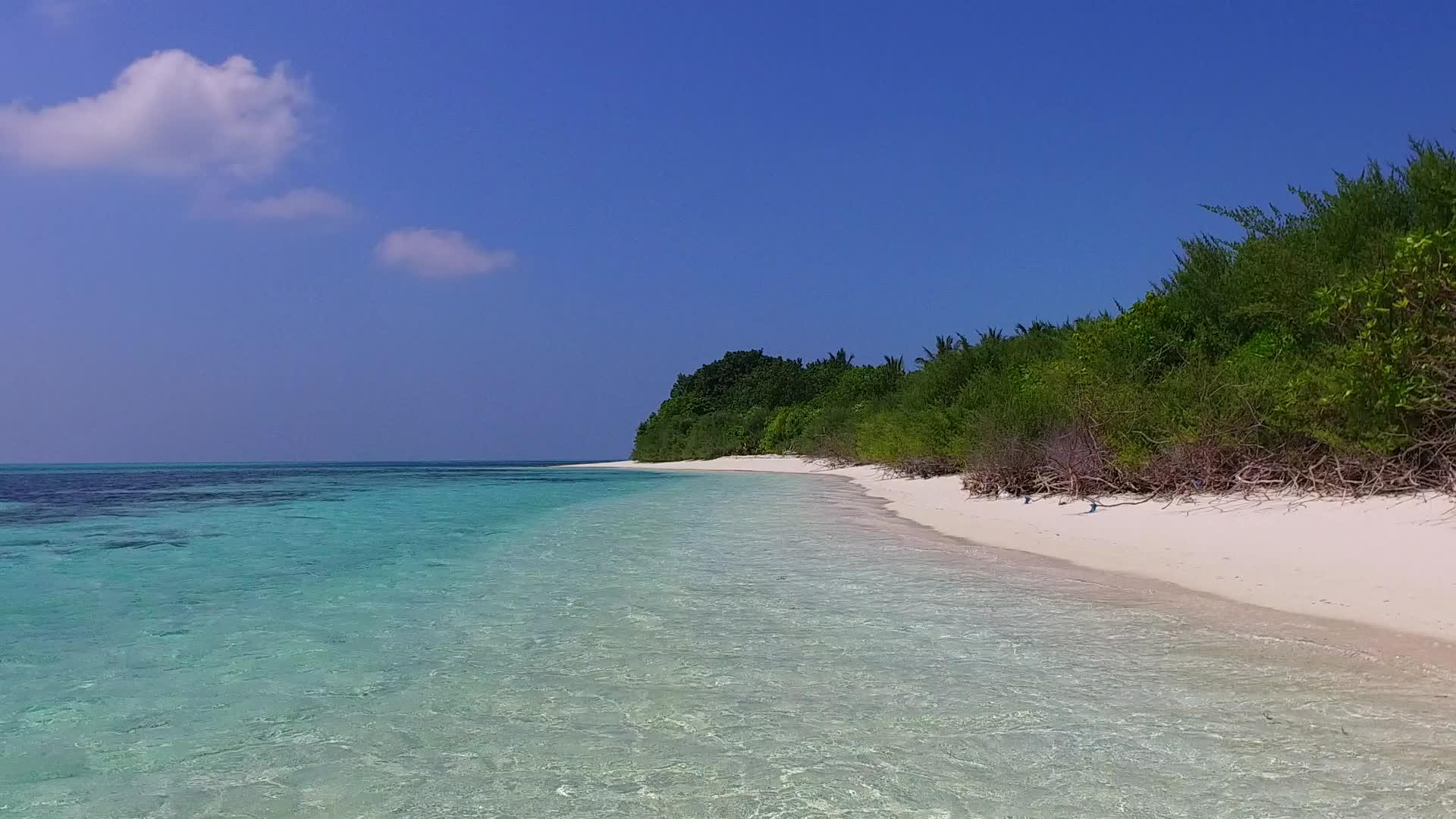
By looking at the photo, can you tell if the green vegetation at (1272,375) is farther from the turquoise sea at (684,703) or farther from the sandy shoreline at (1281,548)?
the turquoise sea at (684,703)

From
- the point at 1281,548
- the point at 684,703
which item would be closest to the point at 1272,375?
the point at 1281,548

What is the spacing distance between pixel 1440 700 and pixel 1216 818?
5.89 feet

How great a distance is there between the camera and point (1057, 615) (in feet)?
17.5

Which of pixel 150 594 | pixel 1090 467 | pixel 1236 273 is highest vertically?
pixel 1236 273

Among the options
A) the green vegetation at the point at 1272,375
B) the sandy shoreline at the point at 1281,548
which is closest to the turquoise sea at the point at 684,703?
the sandy shoreline at the point at 1281,548

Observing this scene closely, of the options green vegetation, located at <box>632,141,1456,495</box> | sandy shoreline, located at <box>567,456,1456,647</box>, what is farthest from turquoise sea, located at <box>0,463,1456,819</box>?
green vegetation, located at <box>632,141,1456,495</box>

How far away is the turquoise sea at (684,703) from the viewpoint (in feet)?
8.77

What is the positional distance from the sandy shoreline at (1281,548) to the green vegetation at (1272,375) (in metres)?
0.71

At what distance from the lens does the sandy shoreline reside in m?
5.34

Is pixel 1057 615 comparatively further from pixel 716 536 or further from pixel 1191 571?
pixel 716 536

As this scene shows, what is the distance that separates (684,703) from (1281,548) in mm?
6319

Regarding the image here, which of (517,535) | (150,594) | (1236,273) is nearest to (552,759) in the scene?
(150,594)

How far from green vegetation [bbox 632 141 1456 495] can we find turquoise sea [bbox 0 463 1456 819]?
456 cm

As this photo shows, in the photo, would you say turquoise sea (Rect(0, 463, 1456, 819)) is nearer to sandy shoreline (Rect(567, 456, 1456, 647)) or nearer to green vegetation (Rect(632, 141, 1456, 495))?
sandy shoreline (Rect(567, 456, 1456, 647))
